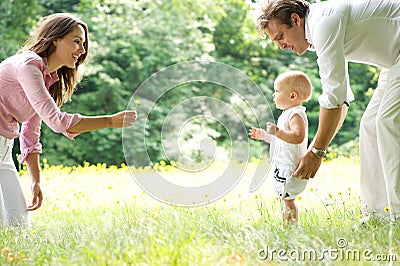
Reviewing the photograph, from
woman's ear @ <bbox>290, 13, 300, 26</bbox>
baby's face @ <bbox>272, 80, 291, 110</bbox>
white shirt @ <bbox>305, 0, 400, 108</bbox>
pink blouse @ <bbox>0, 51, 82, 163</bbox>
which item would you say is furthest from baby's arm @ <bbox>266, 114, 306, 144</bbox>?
pink blouse @ <bbox>0, 51, 82, 163</bbox>

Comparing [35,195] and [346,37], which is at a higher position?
[346,37]

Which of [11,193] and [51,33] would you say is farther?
[11,193]

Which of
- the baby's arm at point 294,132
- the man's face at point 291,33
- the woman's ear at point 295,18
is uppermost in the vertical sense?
the woman's ear at point 295,18

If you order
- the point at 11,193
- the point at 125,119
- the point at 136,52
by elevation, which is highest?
the point at 125,119

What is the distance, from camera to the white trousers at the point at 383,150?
3.30 metres

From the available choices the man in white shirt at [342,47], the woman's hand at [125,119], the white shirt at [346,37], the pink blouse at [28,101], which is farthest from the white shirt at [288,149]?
the pink blouse at [28,101]

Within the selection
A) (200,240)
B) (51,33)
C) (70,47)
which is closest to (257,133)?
(200,240)

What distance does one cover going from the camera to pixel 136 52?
1081 centimetres

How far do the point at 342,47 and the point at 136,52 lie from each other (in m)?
7.94

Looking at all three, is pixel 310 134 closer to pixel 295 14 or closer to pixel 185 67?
pixel 185 67

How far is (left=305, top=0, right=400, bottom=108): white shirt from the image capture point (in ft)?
10.3

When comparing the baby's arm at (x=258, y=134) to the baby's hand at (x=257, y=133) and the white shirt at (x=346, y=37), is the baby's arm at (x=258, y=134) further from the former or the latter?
the white shirt at (x=346, y=37)

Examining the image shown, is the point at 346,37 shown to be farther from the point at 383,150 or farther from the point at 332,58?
the point at 383,150

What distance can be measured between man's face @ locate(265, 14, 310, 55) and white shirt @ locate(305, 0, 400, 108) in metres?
0.05
